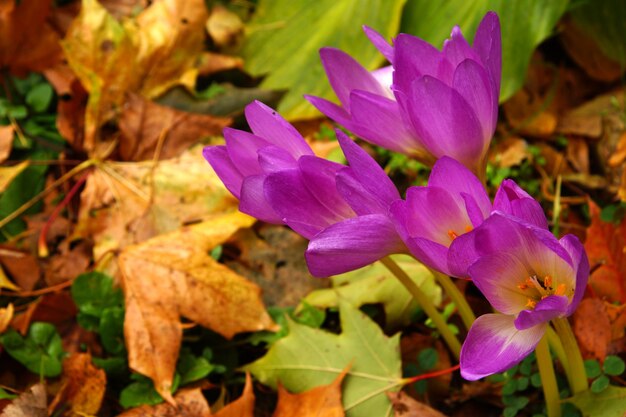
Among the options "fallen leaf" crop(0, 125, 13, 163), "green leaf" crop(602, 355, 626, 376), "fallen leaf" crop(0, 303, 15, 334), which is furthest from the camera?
"fallen leaf" crop(0, 125, 13, 163)

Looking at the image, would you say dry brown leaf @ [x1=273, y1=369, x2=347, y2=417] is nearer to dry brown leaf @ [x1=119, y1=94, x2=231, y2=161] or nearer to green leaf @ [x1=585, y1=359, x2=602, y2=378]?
green leaf @ [x1=585, y1=359, x2=602, y2=378]

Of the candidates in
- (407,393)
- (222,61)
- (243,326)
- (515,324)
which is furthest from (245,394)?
(222,61)

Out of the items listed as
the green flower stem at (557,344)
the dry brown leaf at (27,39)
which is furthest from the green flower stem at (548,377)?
the dry brown leaf at (27,39)

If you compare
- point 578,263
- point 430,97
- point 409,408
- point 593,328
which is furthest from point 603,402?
point 430,97

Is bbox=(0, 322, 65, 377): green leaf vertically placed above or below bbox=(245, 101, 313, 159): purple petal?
below

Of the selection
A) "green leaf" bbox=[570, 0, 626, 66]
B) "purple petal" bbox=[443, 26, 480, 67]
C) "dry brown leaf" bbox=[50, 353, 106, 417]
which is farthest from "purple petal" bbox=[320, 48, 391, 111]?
"green leaf" bbox=[570, 0, 626, 66]

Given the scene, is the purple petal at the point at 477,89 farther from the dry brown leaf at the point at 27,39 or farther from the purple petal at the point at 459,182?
the dry brown leaf at the point at 27,39

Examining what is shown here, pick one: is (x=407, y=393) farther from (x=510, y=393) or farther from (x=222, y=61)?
(x=222, y=61)

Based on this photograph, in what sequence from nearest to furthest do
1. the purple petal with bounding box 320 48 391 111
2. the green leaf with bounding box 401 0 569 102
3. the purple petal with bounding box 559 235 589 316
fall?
the purple petal with bounding box 559 235 589 316
the purple petal with bounding box 320 48 391 111
the green leaf with bounding box 401 0 569 102
